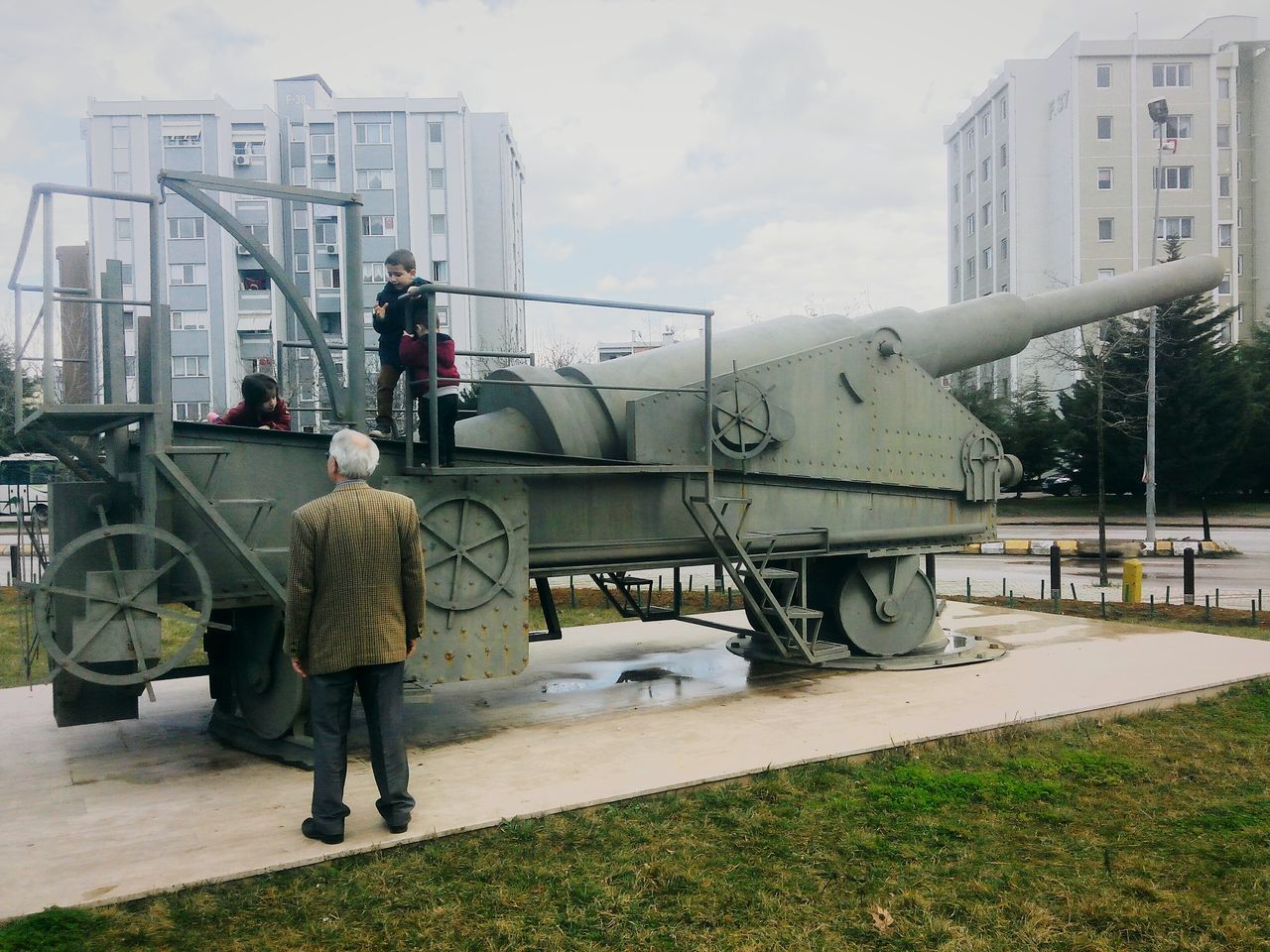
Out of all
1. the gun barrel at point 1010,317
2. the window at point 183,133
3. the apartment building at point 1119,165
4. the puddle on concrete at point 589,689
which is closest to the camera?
the puddle on concrete at point 589,689

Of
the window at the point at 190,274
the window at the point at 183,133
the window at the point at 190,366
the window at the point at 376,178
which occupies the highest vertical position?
the window at the point at 183,133

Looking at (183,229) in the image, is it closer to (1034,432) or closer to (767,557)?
(1034,432)

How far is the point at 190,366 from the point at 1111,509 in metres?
34.3

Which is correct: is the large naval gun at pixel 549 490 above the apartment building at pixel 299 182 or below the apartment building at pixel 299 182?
below

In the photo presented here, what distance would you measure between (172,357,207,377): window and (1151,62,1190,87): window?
42.8 metres

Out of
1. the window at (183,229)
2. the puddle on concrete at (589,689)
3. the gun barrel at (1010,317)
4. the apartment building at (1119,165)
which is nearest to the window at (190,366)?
the window at (183,229)

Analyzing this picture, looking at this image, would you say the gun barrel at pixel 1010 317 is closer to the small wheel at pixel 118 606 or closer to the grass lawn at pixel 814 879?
the grass lawn at pixel 814 879

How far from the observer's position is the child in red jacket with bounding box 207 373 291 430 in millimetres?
6477

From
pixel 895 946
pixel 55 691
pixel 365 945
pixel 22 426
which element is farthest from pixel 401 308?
pixel 895 946

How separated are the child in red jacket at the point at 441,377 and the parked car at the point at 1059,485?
3965 cm

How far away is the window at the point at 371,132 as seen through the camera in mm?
45688

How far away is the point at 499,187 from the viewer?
163 ft

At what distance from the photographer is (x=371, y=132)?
1801 inches

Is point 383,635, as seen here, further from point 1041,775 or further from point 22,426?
point 1041,775
